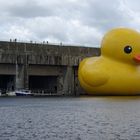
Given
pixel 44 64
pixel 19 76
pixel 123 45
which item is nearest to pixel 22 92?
pixel 19 76

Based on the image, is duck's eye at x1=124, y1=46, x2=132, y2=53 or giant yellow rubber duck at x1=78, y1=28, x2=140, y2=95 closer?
giant yellow rubber duck at x1=78, y1=28, x2=140, y2=95

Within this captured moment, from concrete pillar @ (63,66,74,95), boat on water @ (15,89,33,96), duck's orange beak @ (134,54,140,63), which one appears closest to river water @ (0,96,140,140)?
duck's orange beak @ (134,54,140,63)

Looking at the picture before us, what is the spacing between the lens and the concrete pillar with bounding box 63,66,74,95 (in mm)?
106688

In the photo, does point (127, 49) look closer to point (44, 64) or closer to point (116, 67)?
point (116, 67)

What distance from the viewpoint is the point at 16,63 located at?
102438mm

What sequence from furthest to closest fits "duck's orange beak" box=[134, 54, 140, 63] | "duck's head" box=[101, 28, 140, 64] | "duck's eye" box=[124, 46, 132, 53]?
"duck's eye" box=[124, 46, 132, 53] → "duck's head" box=[101, 28, 140, 64] → "duck's orange beak" box=[134, 54, 140, 63]

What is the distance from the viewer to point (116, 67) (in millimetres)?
79312

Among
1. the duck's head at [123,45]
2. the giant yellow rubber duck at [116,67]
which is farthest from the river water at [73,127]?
the duck's head at [123,45]

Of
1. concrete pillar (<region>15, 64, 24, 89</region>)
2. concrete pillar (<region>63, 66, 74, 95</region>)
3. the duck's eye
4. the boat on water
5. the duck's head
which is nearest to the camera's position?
the duck's head

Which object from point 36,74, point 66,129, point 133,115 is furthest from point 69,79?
point 66,129

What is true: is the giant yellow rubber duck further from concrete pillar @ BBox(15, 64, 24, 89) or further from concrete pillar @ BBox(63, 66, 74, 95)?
concrete pillar @ BBox(63, 66, 74, 95)

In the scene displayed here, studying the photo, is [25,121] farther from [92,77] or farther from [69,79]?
[69,79]

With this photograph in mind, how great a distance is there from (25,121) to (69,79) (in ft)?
210

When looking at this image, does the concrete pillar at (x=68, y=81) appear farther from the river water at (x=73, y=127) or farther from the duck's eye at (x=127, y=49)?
the river water at (x=73, y=127)
